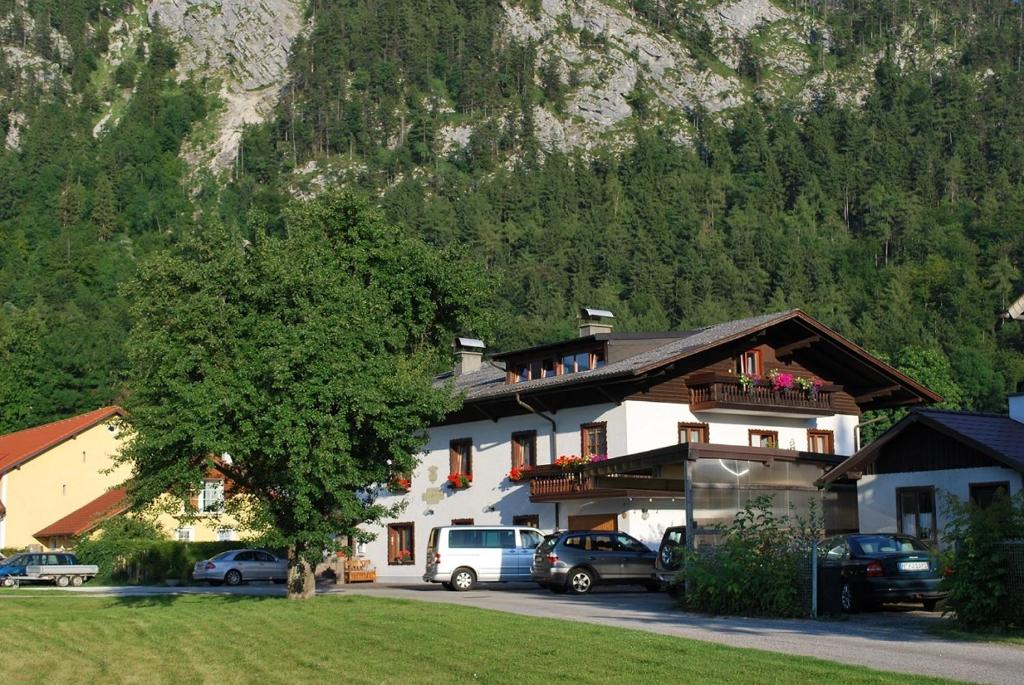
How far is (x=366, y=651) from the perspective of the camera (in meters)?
17.6

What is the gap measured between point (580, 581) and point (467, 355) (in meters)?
23.8

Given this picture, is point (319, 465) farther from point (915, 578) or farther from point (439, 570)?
point (915, 578)

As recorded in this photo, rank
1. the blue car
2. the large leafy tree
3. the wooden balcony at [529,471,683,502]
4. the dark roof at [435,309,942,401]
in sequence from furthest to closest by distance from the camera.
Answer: the blue car
the dark roof at [435,309,942,401]
the wooden balcony at [529,471,683,502]
the large leafy tree

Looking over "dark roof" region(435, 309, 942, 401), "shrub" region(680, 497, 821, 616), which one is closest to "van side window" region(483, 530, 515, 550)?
"dark roof" region(435, 309, 942, 401)

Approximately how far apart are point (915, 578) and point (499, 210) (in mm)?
138918

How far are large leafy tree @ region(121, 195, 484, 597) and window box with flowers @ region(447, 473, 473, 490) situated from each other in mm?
14705

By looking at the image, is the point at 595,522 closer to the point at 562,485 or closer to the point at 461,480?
the point at 562,485

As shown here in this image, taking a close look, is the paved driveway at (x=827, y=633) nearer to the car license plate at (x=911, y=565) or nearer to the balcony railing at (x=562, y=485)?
the car license plate at (x=911, y=565)

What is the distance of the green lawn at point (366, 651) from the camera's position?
48.0 feet

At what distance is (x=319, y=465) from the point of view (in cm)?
2616

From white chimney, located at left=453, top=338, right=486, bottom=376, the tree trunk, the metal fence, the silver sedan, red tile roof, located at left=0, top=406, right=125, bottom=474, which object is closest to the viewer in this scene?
the metal fence

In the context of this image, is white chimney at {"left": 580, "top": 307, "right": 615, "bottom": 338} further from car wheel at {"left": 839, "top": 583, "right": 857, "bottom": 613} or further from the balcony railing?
car wheel at {"left": 839, "top": 583, "right": 857, "bottom": 613}

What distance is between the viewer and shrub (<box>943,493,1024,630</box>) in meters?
18.3

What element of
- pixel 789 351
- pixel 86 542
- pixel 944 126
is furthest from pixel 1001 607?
pixel 944 126
